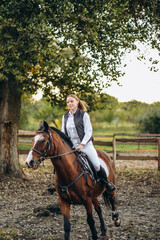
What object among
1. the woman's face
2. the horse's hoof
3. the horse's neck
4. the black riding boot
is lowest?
the horse's hoof

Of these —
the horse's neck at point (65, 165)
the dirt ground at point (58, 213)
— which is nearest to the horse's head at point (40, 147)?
the horse's neck at point (65, 165)

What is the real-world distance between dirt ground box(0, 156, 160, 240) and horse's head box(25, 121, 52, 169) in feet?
7.28

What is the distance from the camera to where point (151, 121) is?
28.5 meters

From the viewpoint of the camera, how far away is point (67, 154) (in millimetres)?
4906

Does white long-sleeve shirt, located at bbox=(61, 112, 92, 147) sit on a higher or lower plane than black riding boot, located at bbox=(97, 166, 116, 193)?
higher

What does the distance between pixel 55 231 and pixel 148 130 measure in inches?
945

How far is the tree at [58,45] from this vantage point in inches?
348

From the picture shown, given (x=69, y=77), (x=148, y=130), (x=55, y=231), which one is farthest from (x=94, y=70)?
(x=148, y=130)

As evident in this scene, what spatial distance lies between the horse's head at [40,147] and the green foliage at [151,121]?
81.6 ft

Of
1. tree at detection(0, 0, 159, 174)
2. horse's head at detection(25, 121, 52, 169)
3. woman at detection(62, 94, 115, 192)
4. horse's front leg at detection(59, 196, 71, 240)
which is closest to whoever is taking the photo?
horse's head at detection(25, 121, 52, 169)

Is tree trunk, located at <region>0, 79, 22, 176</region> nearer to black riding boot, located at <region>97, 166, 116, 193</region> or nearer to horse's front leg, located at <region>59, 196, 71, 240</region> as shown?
black riding boot, located at <region>97, 166, 116, 193</region>

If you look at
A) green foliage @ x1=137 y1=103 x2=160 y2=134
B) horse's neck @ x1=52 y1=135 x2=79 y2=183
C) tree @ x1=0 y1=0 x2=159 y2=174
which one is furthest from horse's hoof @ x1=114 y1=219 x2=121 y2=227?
green foliage @ x1=137 y1=103 x2=160 y2=134

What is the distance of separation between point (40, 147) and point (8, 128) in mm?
7580

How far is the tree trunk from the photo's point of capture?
11.6 m
